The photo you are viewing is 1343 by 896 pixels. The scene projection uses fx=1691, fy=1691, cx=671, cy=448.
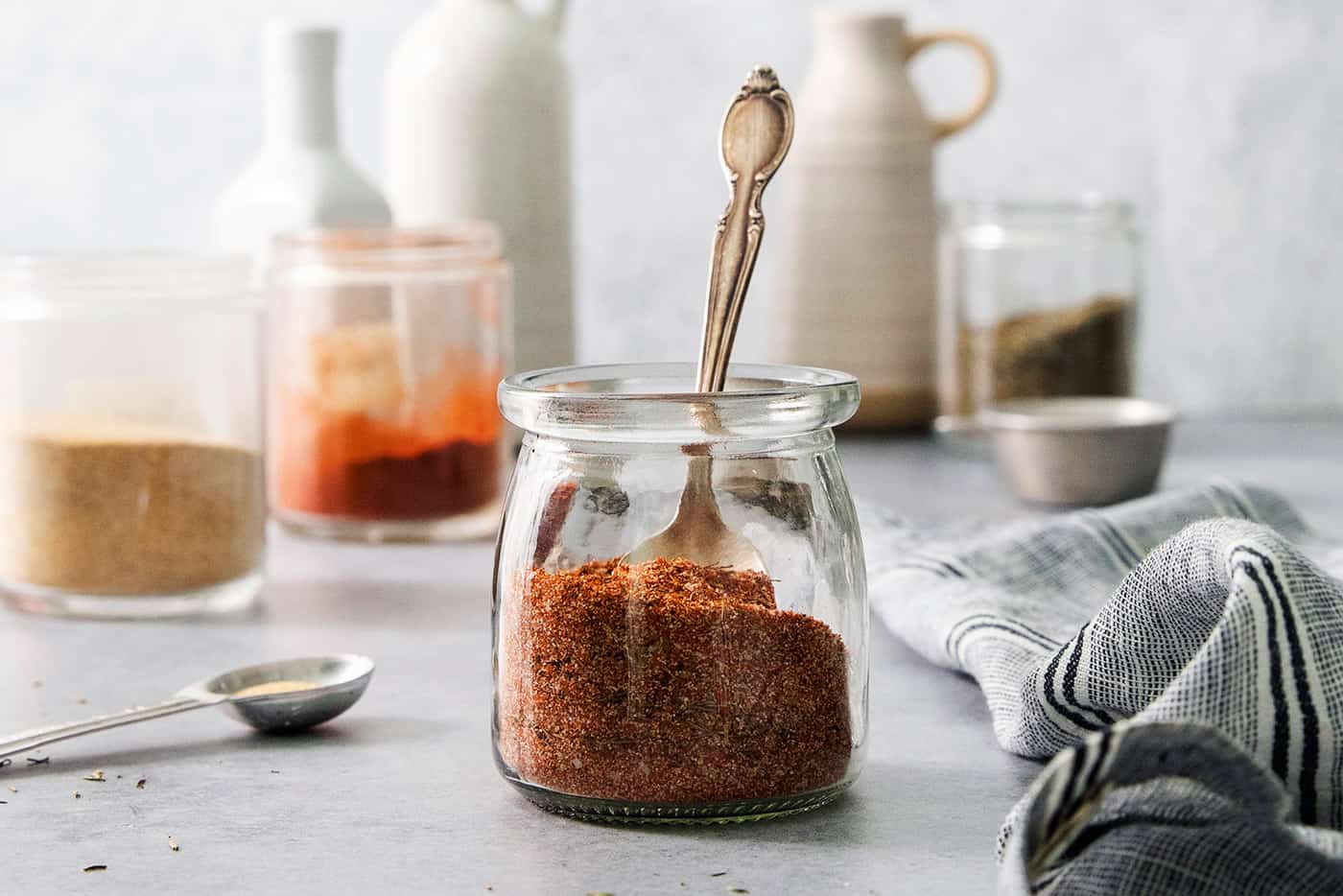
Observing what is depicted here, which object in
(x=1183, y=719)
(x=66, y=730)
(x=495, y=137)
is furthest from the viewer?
(x=495, y=137)

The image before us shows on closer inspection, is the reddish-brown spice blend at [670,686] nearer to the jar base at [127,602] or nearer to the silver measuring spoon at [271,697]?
the silver measuring spoon at [271,697]

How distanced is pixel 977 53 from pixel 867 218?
18cm

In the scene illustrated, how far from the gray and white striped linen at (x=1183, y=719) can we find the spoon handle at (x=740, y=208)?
0.59ft

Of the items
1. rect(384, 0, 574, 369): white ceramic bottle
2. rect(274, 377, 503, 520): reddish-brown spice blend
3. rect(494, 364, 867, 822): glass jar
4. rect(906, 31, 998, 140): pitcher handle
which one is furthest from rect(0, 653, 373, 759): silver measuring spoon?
rect(906, 31, 998, 140): pitcher handle

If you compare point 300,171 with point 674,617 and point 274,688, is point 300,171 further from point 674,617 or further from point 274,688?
point 674,617

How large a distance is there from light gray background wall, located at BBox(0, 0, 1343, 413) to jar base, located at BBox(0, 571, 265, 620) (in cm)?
84

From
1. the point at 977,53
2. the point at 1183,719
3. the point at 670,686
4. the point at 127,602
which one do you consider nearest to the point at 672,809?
the point at 670,686

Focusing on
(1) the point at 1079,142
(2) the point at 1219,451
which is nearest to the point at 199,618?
(2) the point at 1219,451

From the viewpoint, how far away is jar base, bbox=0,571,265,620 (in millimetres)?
955

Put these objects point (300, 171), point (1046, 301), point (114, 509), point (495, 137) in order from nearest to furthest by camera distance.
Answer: point (114, 509), point (300, 171), point (495, 137), point (1046, 301)

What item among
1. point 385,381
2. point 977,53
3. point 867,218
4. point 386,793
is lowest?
point 386,793

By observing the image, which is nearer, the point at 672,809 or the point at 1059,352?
the point at 672,809

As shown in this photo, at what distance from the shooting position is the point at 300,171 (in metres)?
1.29

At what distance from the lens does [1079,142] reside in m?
1.72
